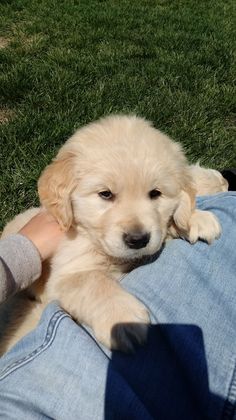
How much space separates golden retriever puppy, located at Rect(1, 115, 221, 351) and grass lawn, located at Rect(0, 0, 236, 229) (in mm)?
1187

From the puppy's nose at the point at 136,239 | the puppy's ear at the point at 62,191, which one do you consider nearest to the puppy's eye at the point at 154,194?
the puppy's nose at the point at 136,239

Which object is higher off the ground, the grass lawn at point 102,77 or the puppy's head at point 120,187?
the puppy's head at point 120,187

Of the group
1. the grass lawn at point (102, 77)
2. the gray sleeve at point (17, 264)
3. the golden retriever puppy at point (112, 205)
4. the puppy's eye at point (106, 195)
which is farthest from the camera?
the grass lawn at point (102, 77)

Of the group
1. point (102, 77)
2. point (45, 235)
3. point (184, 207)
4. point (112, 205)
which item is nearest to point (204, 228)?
point (184, 207)

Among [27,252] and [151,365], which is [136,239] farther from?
[151,365]

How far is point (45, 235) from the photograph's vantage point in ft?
7.91

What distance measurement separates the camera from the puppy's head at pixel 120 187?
221cm

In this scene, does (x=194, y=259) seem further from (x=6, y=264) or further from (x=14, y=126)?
(x=14, y=126)

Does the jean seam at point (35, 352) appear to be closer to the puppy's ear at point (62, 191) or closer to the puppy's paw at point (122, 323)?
the puppy's paw at point (122, 323)

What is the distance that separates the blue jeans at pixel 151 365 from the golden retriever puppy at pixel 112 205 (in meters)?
0.23

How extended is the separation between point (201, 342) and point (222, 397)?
18 centimetres

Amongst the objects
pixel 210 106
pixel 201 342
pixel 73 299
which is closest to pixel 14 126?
pixel 210 106

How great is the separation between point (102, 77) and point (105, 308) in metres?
3.52

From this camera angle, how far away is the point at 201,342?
1.78 m
